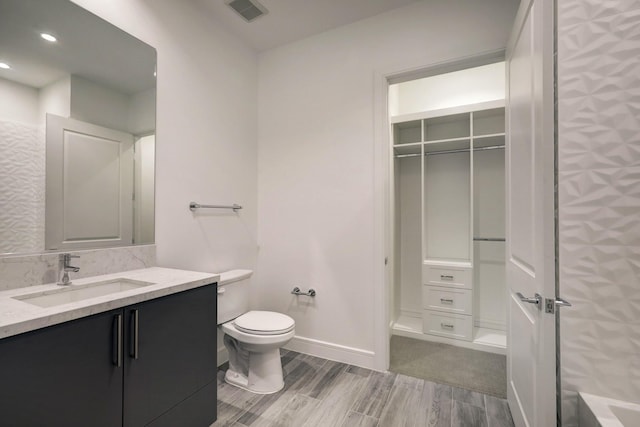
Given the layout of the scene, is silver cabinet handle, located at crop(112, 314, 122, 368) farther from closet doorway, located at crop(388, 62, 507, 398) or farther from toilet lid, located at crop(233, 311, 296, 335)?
closet doorway, located at crop(388, 62, 507, 398)

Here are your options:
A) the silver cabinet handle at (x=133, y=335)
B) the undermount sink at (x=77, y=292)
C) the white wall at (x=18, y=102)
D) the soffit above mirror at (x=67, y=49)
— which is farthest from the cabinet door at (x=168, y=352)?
the soffit above mirror at (x=67, y=49)

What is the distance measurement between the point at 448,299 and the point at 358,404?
138 centimetres

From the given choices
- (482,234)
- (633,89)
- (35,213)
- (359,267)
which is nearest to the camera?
(633,89)

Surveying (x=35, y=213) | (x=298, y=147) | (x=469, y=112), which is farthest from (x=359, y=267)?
(x=35, y=213)

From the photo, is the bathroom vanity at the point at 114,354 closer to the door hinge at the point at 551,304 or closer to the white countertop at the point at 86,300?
the white countertop at the point at 86,300

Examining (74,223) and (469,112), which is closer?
(74,223)

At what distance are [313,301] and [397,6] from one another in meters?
2.40

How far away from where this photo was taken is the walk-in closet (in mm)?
2709

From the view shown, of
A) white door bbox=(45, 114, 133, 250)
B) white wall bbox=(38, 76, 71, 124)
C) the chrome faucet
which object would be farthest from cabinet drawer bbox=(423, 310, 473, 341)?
white wall bbox=(38, 76, 71, 124)

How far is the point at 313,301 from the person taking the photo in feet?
8.25

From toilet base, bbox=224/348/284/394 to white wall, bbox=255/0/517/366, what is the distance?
555mm

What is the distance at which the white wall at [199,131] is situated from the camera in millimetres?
1886

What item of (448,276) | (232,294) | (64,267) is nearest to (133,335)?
(64,267)

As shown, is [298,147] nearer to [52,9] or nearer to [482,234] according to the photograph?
[52,9]
